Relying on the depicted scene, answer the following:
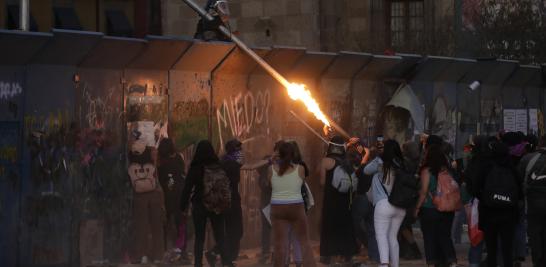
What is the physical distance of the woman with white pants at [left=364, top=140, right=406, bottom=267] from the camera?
13719 mm

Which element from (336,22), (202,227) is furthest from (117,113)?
(336,22)

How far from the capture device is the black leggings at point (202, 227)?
13.9 m

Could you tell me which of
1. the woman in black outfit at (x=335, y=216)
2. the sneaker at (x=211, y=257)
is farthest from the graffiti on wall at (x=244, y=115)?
the sneaker at (x=211, y=257)

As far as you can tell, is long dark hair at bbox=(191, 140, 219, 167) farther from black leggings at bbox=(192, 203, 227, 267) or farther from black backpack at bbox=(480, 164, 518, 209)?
black backpack at bbox=(480, 164, 518, 209)

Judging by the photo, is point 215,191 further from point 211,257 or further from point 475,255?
point 475,255

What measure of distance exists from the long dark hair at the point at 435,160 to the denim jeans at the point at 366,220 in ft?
7.00

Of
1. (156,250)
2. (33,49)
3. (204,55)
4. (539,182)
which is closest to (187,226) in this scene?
(156,250)

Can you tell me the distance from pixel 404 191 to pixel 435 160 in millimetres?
532

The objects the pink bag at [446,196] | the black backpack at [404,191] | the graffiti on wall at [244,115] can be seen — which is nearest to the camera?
the black backpack at [404,191]

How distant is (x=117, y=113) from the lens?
15.1 metres

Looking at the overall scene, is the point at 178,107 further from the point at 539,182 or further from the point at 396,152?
the point at 539,182

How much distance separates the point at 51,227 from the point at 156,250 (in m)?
1.71

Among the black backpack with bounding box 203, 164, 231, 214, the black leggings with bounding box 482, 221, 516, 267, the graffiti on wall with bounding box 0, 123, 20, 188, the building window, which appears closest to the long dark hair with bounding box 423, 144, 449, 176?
the black leggings with bounding box 482, 221, 516, 267

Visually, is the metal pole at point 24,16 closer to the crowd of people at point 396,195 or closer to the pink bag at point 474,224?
the crowd of people at point 396,195
